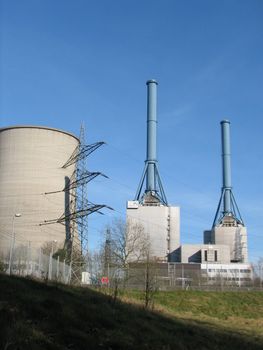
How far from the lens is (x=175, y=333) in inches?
666

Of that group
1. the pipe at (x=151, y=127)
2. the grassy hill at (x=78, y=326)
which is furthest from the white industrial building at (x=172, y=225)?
the grassy hill at (x=78, y=326)

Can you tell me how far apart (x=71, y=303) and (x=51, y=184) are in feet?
234

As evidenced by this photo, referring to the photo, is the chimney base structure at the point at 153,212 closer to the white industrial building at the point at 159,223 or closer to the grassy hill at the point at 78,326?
the white industrial building at the point at 159,223

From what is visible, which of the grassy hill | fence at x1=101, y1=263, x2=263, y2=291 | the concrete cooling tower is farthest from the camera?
the concrete cooling tower

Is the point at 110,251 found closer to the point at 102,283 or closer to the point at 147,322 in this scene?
the point at 102,283

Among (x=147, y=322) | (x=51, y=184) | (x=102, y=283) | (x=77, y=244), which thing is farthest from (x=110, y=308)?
(x=51, y=184)

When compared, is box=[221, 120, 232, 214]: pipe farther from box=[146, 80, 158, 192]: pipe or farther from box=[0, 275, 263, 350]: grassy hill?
box=[0, 275, 263, 350]: grassy hill

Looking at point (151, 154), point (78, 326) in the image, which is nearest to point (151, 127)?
point (151, 154)

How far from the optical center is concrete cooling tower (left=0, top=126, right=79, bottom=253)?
3233 inches

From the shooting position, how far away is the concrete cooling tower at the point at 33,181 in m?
82.1

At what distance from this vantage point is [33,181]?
8406 centimetres

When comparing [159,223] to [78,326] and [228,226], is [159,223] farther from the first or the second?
[78,326]

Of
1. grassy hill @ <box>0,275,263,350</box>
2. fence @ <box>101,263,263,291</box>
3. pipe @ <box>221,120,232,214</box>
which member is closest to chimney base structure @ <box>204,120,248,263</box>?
pipe @ <box>221,120,232,214</box>

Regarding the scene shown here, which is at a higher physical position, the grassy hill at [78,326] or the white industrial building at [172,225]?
the white industrial building at [172,225]
